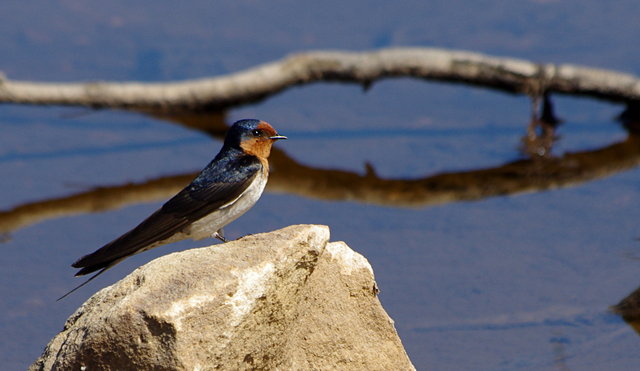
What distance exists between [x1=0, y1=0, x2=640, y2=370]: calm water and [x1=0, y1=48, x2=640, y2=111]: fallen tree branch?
0.49m

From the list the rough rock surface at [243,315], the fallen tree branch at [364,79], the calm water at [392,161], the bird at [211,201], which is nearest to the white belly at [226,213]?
the bird at [211,201]

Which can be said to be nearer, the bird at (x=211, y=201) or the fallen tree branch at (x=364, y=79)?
the bird at (x=211, y=201)

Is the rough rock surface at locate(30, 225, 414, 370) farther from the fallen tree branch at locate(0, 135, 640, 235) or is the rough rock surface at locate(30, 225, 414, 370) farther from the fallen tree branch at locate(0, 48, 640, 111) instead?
the fallen tree branch at locate(0, 48, 640, 111)

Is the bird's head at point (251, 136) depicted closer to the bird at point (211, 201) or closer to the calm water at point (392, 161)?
the bird at point (211, 201)

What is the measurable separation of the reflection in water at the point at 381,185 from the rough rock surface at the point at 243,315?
4.90 m

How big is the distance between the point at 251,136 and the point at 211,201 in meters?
0.49

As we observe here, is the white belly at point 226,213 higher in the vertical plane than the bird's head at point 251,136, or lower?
lower

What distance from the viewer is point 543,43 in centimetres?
1377

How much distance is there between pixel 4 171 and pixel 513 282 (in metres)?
5.64

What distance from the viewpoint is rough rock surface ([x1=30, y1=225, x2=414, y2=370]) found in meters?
4.75

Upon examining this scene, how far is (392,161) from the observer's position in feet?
37.8

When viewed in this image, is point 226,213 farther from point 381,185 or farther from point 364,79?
point 364,79

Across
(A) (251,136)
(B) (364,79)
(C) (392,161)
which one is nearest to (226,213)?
(A) (251,136)

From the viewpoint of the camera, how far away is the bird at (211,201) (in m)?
5.70
